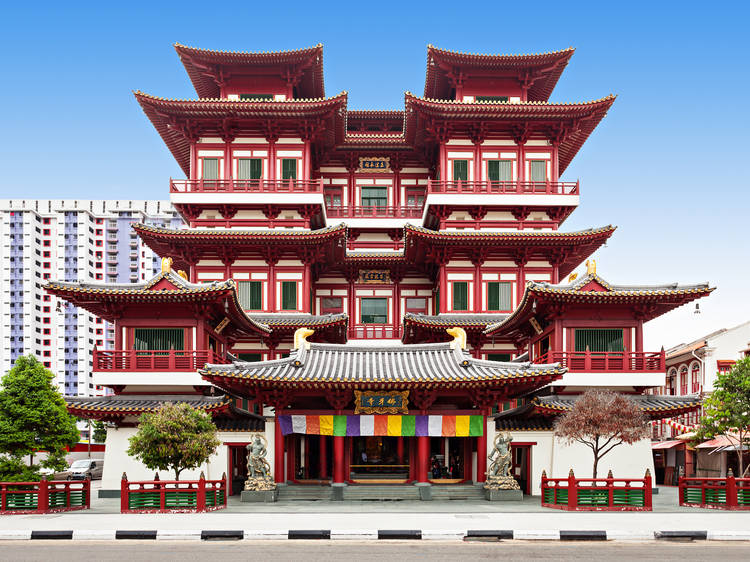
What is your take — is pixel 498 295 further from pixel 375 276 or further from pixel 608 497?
pixel 608 497

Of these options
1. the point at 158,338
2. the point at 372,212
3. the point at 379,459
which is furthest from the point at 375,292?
the point at 158,338

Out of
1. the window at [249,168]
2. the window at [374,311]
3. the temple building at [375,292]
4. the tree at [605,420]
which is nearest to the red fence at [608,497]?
the tree at [605,420]

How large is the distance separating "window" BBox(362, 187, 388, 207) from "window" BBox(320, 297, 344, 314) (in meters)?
7.20

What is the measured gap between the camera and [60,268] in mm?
143000

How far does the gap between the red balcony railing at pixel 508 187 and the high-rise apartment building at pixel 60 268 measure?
101839 millimetres

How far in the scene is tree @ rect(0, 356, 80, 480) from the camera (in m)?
27.5

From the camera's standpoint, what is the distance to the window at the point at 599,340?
34594 mm

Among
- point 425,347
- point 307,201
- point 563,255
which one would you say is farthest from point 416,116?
point 425,347

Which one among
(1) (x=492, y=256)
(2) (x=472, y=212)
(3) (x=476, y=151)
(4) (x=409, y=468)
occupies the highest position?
(3) (x=476, y=151)

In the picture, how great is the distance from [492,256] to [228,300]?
57.3 ft

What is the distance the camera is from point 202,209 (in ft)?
142

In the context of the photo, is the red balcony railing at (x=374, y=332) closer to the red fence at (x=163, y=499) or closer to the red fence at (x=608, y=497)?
the red fence at (x=163, y=499)

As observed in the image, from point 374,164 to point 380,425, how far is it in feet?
79.2
